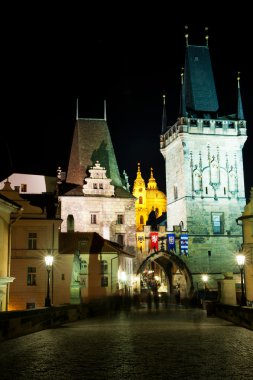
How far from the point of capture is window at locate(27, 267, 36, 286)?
34562 mm

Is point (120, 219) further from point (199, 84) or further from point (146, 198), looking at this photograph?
point (146, 198)

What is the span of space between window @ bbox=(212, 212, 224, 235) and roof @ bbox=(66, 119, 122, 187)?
991 cm

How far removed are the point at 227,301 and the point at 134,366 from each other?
1521 cm

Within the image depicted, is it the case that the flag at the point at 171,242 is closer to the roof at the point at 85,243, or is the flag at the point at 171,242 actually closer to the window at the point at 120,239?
the window at the point at 120,239

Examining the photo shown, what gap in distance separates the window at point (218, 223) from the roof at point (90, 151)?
9.91 metres

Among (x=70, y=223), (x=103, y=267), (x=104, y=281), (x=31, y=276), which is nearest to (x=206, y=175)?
(x=70, y=223)

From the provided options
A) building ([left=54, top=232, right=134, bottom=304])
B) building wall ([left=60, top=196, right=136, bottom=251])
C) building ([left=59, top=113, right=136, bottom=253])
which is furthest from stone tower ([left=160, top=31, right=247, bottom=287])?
building ([left=54, top=232, right=134, bottom=304])

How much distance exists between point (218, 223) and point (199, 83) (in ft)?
49.0

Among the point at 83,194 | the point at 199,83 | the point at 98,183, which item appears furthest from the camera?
the point at 199,83

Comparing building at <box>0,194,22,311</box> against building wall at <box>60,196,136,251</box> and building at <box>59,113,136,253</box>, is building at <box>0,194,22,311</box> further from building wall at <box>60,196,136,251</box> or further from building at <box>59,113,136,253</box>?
building wall at <box>60,196,136,251</box>

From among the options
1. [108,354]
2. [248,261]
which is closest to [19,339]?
[108,354]

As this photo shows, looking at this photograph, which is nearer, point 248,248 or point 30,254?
point 30,254

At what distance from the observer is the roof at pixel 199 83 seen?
56438 mm

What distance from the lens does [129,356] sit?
976cm
